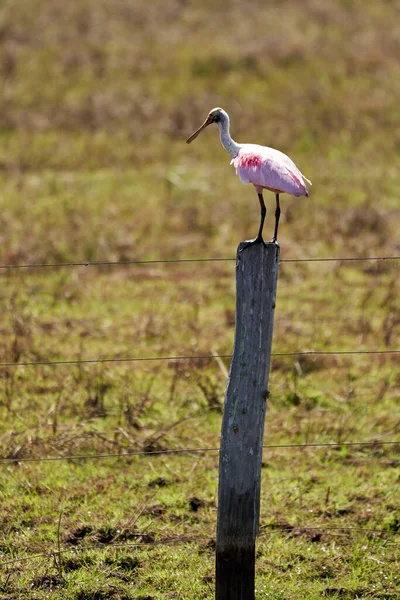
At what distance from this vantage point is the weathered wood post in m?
4.64

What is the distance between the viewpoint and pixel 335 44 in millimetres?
21688

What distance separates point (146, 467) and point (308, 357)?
247 cm

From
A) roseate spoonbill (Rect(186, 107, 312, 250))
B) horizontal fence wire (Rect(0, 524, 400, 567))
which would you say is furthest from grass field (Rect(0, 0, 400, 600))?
roseate spoonbill (Rect(186, 107, 312, 250))

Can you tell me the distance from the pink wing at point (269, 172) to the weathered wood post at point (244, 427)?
17.8 inches

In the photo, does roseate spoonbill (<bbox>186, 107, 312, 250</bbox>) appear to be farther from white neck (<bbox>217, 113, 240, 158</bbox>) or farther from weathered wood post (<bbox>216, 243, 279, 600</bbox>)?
weathered wood post (<bbox>216, 243, 279, 600</bbox>)

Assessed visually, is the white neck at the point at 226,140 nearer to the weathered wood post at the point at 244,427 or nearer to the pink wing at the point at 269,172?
the pink wing at the point at 269,172

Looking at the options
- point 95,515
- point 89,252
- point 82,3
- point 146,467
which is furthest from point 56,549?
point 82,3

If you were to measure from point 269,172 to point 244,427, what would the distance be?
1306mm

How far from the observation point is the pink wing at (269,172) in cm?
486

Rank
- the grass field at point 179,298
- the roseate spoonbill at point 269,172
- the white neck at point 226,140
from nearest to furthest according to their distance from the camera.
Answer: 1. the roseate spoonbill at point 269,172
2. the white neck at point 226,140
3. the grass field at point 179,298

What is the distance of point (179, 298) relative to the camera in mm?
10297

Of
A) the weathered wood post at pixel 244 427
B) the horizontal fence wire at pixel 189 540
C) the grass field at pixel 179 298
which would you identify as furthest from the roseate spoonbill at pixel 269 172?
the grass field at pixel 179 298

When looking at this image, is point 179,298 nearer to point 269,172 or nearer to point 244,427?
point 269,172

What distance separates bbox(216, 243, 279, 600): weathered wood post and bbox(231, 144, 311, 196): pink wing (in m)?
0.45
